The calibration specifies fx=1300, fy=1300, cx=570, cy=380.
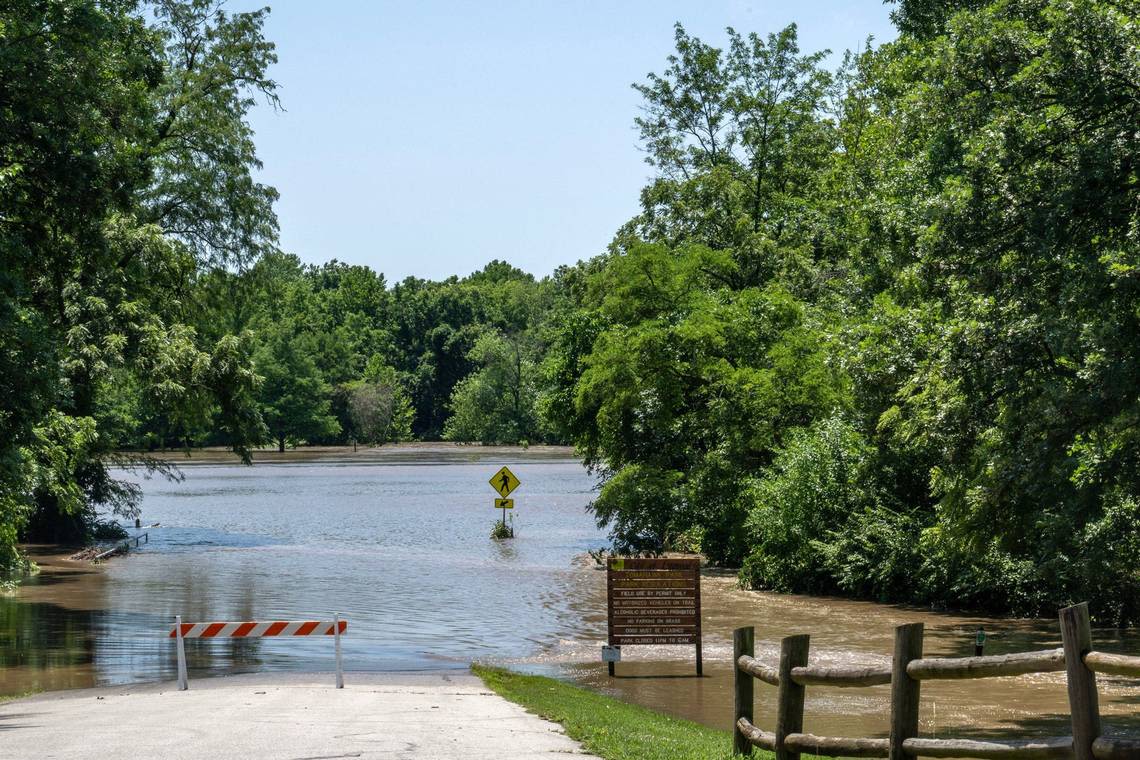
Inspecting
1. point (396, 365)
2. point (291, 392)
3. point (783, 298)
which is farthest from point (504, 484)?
point (396, 365)

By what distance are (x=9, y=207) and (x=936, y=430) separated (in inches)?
584

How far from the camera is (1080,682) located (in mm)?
7285

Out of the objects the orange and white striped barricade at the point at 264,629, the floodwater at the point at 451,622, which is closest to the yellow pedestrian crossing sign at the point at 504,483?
the floodwater at the point at 451,622

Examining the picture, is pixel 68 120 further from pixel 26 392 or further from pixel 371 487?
pixel 371 487

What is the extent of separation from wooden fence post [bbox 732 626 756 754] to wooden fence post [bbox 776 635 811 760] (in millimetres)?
909

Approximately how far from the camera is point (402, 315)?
174 m

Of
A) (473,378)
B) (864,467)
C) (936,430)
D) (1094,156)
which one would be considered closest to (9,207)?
(936,430)

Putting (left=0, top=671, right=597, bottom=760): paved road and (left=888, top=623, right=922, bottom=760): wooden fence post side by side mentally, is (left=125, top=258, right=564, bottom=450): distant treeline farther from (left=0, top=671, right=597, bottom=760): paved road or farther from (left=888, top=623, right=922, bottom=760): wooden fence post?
(left=888, top=623, right=922, bottom=760): wooden fence post

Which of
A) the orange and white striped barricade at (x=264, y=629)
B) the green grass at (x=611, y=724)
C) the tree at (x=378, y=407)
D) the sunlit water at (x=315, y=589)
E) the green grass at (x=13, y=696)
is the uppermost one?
the tree at (x=378, y=407)

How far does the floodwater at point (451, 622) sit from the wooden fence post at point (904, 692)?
17.0 ft

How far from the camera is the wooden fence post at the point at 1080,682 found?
7246mm

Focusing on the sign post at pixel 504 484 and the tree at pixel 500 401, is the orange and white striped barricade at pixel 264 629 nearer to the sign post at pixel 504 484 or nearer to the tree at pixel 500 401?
the sign post at pixel 504 484

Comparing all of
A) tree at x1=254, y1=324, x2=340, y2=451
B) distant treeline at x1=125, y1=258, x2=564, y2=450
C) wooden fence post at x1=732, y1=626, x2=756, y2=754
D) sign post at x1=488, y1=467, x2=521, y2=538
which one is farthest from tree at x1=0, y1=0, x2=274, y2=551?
tree at x1=254, y1=324, x2=340, y2=451

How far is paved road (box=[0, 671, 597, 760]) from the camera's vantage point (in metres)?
10.3
